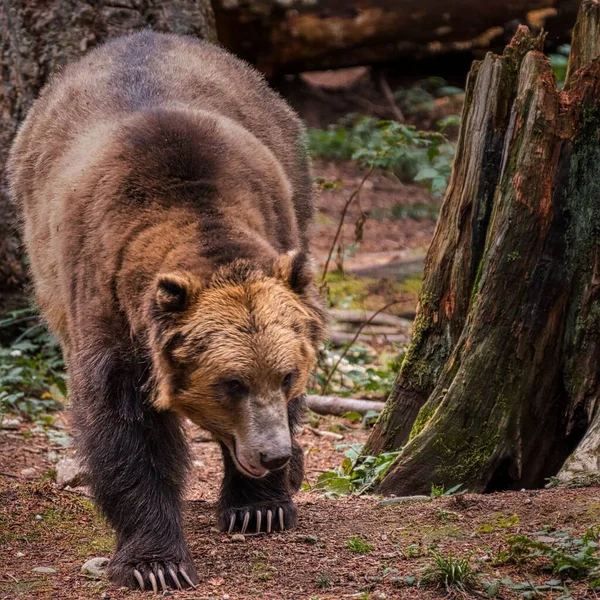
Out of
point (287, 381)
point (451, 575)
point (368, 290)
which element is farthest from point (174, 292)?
point (368, 290)

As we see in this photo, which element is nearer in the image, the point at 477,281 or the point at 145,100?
the point at 477,281

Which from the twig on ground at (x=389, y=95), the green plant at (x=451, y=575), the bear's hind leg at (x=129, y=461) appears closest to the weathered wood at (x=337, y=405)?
the bear's hind leg at (x=129, y=461)

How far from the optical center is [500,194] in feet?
18.0

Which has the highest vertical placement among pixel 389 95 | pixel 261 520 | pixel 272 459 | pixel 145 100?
pixel 145 100

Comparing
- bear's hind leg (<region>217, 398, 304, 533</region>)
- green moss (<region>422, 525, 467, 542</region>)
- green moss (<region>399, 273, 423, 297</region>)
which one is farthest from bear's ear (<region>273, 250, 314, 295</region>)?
green moss (<region>399, 273, 423, 297</region>)

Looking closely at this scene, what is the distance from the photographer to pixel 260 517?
572cm

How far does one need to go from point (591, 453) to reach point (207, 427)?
6.23 ft

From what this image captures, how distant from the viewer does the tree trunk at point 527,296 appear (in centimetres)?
538

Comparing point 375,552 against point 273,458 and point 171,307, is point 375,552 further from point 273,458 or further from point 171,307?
point 171,307

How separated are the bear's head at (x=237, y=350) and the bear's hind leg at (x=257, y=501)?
84 centimetres

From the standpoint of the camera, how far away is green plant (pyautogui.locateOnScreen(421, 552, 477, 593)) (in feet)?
13.9

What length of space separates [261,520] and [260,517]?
2 centimetres

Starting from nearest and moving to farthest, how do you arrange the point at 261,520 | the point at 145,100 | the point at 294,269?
the point at 294,269
the point at 261,520
the point at 145,100

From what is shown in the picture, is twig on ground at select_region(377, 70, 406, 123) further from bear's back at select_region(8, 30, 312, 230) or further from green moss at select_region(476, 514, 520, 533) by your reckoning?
green moss at select_region(476, 514, 520, 533)
